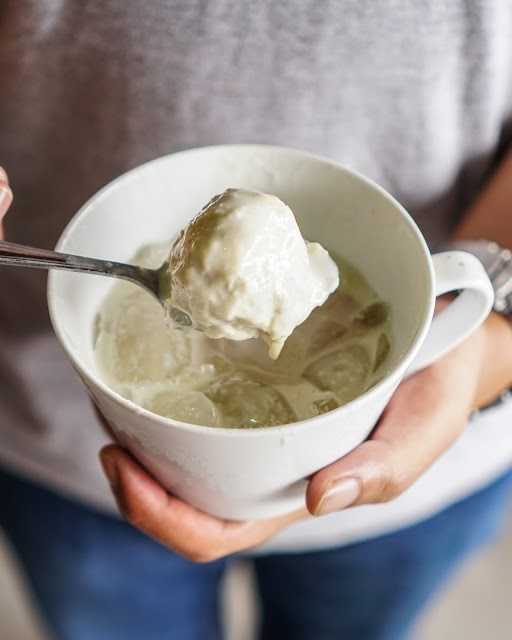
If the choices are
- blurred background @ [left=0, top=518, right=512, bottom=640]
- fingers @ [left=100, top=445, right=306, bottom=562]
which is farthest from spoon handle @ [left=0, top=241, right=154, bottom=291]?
blurred background @ [left=0, top=518, right=512, bottom=640]

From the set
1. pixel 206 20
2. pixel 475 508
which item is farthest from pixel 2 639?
pixel 206 20

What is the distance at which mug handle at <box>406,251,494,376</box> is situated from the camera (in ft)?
1.62

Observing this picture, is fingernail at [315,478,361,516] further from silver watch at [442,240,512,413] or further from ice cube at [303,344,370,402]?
silver watch at [442,240,512,413]

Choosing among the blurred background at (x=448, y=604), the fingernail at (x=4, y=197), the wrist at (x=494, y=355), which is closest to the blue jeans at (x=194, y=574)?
the wrist at (x=494, y=355)

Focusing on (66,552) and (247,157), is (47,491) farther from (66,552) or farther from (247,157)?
(247,157)

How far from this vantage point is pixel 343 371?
534 mm

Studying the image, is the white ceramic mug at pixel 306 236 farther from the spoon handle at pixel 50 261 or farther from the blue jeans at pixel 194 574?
the blue jeans at pixel 194 574

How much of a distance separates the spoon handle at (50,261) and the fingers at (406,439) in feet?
0.61

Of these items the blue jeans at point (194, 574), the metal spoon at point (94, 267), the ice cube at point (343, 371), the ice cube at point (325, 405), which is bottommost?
the blue jeans at point (194, 574)

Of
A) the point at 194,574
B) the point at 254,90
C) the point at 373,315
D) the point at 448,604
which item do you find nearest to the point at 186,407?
the point at 373,315

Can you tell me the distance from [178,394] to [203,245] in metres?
0.12

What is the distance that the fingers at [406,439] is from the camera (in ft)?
1.72

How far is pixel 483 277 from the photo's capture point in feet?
1.64

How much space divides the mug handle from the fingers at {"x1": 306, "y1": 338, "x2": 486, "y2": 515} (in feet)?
0.17
